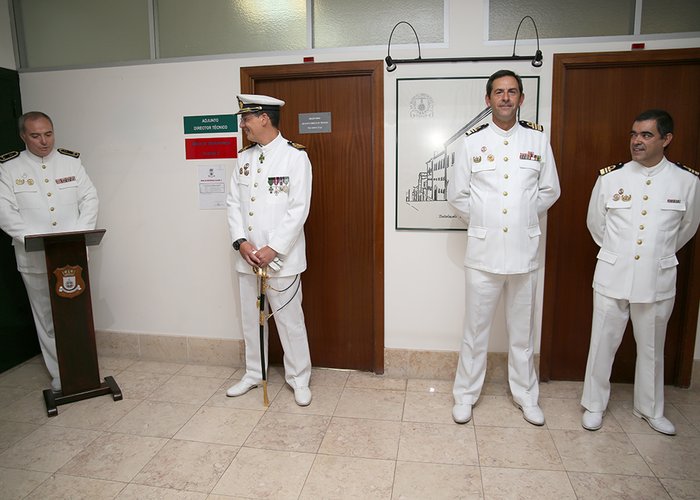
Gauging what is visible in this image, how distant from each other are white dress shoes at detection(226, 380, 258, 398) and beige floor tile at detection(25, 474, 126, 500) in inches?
35.6

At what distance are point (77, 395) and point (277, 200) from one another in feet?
5.71

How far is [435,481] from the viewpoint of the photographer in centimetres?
220

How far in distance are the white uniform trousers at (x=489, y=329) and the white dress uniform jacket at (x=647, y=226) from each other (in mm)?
437

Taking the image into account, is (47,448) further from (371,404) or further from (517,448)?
(517,448)

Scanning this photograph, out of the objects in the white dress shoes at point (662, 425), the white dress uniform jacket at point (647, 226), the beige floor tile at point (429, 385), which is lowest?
the beige floor tile at point (429, 385)

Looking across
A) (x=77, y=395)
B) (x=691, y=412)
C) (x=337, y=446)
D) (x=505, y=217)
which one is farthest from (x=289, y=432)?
(x=691, y=412)

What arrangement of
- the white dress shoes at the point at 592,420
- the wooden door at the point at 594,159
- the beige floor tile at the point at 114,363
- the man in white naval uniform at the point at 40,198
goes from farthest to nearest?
1. the beige floor tile at the point at 114,363
2. the man in white naval uniform at the point at 40,198
3. the wooden door at the point at 594,159
4. the white dress shoes at the point at 592,420

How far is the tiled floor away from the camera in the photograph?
2174mm

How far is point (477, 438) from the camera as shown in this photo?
2.56 meters

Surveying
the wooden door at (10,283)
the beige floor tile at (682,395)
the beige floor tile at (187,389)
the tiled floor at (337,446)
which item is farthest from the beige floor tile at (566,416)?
the wooden door at (10,283)

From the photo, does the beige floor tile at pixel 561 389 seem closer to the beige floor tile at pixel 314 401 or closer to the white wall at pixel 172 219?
the white wall at pixel 172 219

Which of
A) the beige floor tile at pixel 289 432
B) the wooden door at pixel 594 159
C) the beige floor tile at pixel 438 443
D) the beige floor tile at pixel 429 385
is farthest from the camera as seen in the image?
the beige floor tile at pixel 429 385

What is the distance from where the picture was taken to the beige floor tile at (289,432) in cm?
251

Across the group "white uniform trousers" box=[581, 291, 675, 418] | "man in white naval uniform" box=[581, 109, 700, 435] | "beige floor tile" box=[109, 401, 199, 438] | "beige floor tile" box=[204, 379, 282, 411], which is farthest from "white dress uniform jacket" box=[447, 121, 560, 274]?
"beige floor tile" box=[109, 401, 199, 438]
